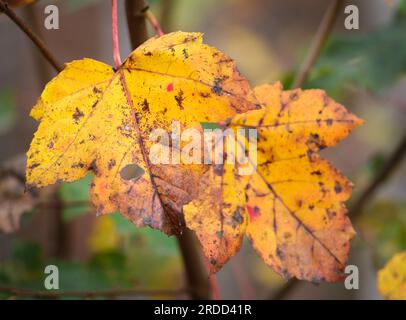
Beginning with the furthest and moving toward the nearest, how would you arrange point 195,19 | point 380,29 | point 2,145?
1. point 195,19
2. point 2,145
3. point 380,29

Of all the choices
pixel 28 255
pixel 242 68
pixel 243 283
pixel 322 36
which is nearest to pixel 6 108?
pixel 28 255

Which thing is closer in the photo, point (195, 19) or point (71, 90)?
point (71, 90)

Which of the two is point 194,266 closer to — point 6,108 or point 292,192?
point 292,192

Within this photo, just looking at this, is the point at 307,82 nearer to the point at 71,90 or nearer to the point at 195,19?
the point at 71,90

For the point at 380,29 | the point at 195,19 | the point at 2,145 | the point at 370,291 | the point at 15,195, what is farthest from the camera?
the point at 195,19

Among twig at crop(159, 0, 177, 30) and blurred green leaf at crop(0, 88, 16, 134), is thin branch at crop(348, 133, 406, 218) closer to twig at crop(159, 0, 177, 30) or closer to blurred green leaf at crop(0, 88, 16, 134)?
twig at crop(159, 0, 177, 30)

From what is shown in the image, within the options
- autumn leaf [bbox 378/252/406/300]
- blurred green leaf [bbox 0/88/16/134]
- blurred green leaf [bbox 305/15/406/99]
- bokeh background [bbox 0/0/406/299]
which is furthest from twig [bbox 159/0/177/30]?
autumn leaf [bbox 378/252/406/300]
